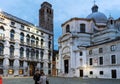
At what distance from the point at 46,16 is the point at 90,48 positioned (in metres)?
45.2

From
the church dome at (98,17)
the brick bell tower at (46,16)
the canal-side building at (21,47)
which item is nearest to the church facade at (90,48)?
the church dome at (98,17)

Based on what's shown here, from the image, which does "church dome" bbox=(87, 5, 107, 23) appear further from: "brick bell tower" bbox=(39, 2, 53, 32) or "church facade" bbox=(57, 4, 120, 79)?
"brick bell tower" bbox=(39, 2, 53, 32)

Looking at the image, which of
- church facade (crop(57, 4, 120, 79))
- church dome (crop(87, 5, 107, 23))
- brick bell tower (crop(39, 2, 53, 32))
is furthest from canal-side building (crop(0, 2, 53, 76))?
brick bell tower (crop(39, 2, 53, 32))

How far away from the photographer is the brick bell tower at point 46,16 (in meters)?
97.8

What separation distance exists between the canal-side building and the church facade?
5635mm

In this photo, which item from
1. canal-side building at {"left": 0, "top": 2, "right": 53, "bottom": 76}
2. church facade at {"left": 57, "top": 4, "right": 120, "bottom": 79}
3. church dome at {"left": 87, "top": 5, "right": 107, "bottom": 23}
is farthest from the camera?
church dome at {"left": 87, "top": 5, "right": 107, "bottom": 23}

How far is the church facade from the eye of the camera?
1989 inches

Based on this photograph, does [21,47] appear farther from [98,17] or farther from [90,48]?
[98,17]

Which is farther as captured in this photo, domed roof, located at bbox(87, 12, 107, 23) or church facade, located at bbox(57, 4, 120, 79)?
domed roof, located at bbox(87, 12, 107, 23)

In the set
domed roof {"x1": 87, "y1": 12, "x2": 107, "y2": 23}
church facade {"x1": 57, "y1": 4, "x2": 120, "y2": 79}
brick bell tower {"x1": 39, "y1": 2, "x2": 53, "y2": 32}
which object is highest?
brick bell tower {"x1": 39, "y1": 2, "x2": 53, "y2": 32}

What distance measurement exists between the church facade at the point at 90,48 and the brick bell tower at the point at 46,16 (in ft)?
80.5

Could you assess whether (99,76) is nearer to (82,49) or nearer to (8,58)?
(82,49)

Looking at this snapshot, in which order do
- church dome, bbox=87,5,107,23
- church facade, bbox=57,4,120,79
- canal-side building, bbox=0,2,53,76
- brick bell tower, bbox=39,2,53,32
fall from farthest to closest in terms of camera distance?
brick bell tower, bbox=39,2,53,32
church dome, bbox=87,5,107,23
canal-side building, bbox=0,2,53,76
church facade, bbox=57,4,120,79

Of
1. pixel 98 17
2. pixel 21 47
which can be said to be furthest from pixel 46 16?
pixel 21 47
